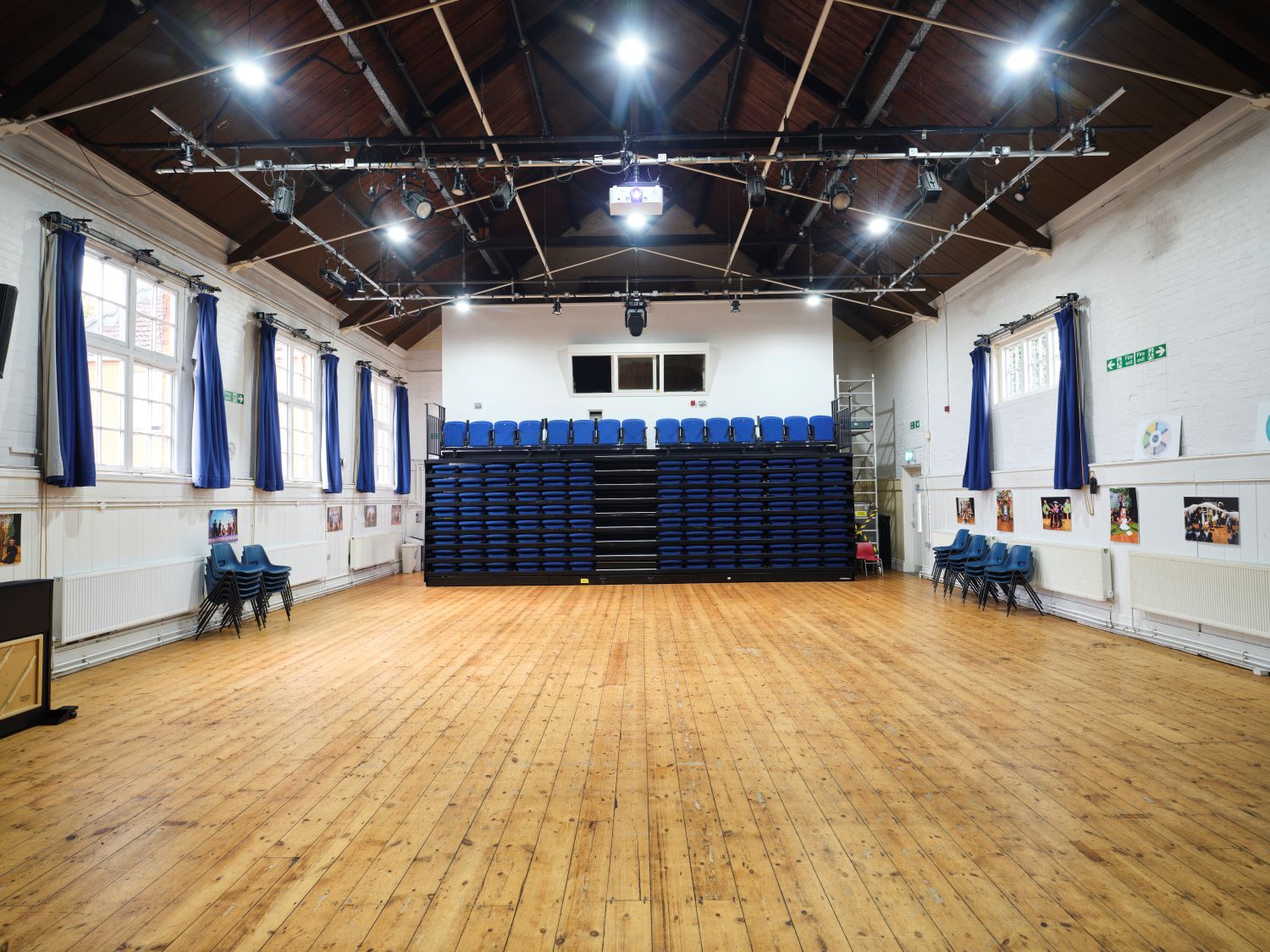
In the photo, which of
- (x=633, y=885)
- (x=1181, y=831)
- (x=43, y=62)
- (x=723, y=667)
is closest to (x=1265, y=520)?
(x=1181, y=831)

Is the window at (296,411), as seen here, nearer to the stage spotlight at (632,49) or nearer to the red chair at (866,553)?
the stage spotlight at (632,49)

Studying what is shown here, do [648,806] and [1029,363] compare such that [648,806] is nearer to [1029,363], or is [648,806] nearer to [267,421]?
[267,421]

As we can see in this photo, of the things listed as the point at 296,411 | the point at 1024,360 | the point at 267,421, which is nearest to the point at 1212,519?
the point at 1024,360

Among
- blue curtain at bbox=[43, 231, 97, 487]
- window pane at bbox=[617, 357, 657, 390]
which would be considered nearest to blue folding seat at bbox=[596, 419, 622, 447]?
window pane at bbox=[617, 357, 657, 390]

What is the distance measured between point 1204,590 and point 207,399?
390 inches

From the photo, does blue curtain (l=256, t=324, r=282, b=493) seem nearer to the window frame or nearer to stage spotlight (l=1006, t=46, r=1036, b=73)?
stage spotlight (l=1006, t=46, r=1036, b=73)

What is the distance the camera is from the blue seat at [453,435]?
1126cm

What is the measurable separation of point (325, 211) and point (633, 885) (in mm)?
8815

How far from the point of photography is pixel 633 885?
7.23 feet

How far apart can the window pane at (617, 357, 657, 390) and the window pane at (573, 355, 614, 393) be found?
0.74ft

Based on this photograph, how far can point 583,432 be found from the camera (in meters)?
11.3

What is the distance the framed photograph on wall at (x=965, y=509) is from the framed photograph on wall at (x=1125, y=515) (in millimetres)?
2849

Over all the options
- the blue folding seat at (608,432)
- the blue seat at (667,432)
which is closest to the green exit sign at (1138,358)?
the blue seat at (667,432)

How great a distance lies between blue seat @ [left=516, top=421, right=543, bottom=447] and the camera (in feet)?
37.2
